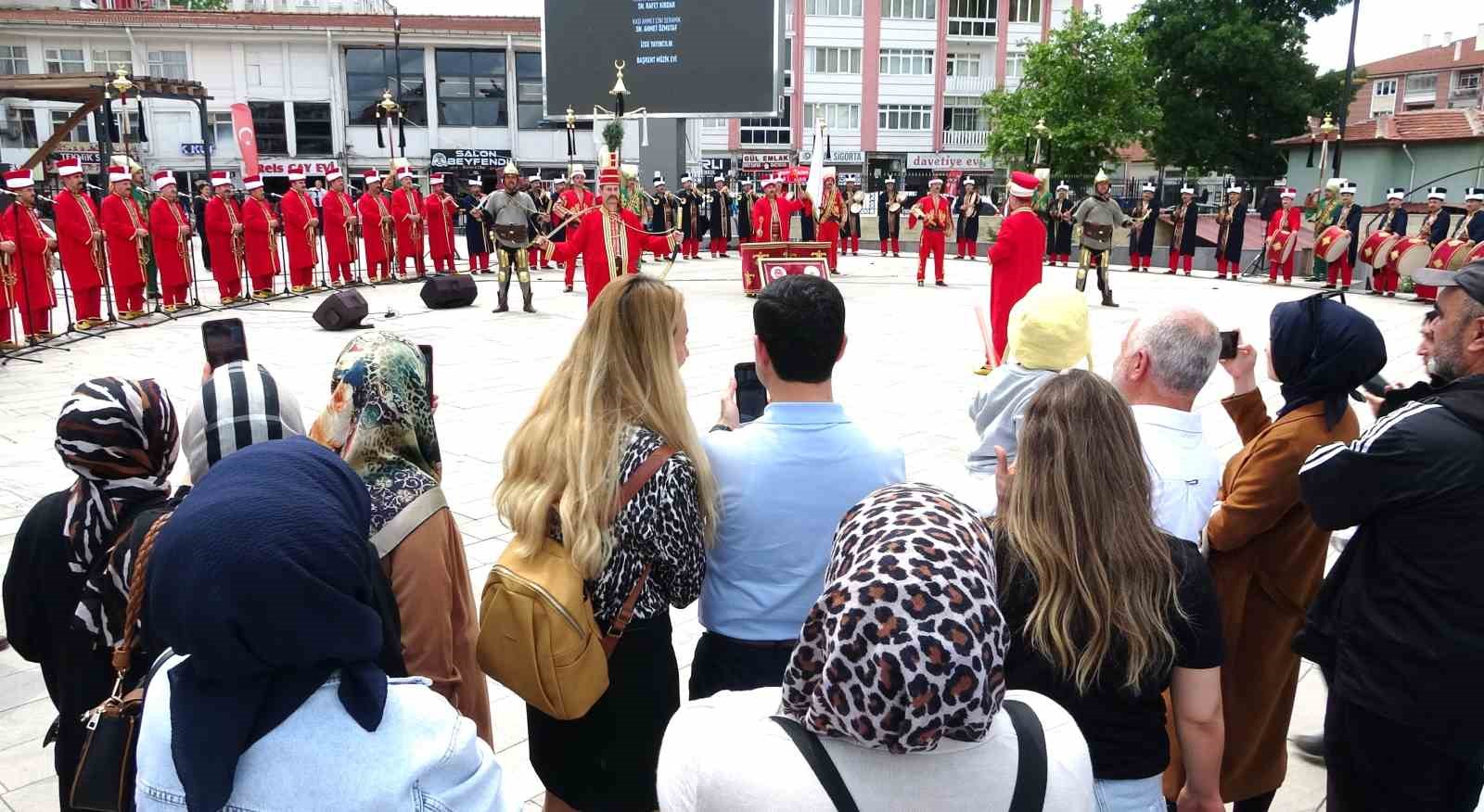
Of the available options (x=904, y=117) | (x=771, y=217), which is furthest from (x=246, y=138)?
(x=904, y=117)

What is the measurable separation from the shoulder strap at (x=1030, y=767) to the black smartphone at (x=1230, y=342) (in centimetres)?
207

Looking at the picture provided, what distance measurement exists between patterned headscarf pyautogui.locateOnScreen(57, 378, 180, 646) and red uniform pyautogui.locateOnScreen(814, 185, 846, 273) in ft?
55.3

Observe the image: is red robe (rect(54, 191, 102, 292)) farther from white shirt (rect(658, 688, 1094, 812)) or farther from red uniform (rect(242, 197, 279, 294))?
white shirt (rect(658, 688, 1094, 812))

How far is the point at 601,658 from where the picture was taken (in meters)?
2.18

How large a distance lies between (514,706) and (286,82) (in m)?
43.5

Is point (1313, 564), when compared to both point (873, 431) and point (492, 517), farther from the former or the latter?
point (492, 517)

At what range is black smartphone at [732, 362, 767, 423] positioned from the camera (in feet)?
9.60

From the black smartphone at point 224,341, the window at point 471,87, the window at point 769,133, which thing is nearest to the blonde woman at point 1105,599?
the black smartphone at point 224,341

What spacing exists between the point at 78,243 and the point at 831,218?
1203 cm

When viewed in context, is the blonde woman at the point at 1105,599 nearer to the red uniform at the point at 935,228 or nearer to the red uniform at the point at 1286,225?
the red uniform at the point at 935,228

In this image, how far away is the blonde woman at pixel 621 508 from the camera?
2.15m

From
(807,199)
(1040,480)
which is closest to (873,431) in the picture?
(1040,480)

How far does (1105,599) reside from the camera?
172cm

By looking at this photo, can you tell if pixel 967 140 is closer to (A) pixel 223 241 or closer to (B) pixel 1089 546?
(A) pixel 223 241
